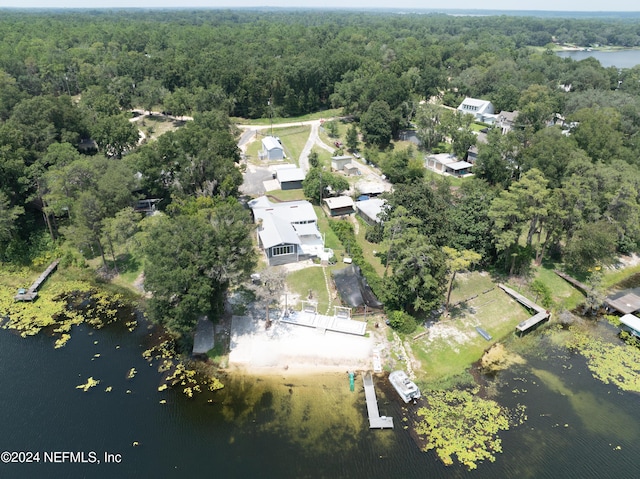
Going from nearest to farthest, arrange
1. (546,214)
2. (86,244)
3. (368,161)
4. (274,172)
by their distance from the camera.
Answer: (546,214)
(86,244)
(274,172)
(368,161)

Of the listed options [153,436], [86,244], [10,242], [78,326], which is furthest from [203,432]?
[10,242]

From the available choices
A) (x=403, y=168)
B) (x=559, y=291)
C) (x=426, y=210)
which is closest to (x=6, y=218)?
(x=426, y=210)

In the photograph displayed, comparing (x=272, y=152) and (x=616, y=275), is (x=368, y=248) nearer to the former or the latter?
(x=616, y=275)

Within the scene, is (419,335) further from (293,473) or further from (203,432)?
(203,432)

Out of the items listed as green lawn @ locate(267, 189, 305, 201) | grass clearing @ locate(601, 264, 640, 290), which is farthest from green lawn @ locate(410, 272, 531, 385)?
green lawn @ locate(267, 189, 305, 201)

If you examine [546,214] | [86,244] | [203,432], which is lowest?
[203,432]

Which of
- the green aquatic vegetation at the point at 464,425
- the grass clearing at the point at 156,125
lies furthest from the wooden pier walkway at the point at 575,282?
the grass clearing at the point at 156,125

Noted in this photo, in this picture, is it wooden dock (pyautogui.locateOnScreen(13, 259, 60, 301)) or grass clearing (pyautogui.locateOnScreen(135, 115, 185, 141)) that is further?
grass clearing (pyautogui.locateOnScreen(135, 115, 185, 141))

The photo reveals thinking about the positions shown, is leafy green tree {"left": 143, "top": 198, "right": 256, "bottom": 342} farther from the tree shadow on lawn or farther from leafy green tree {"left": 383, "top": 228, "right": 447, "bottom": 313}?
leafy green tree {"left": 383, "top": 228, "right": 447, "bottom": 313}
